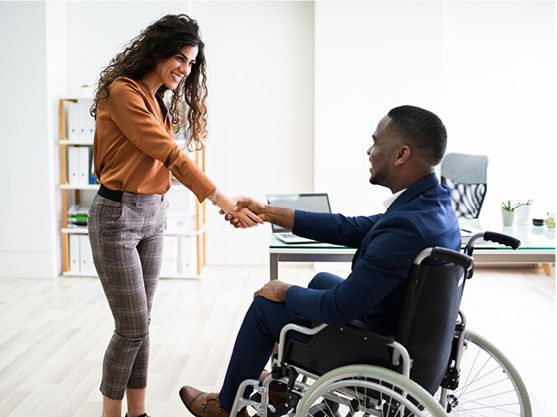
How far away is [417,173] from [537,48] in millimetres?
3854

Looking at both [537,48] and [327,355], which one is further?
[537,48]

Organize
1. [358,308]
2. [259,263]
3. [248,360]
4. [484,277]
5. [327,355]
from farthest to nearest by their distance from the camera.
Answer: [259,263] < [484,277] < [248,360] < [327,355] < [358,308]

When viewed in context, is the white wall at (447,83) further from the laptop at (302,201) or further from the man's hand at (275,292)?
the man's hand at (275,292)

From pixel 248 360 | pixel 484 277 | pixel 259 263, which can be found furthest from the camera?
pixel 259 263

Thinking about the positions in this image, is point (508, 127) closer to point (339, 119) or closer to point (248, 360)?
point (339, 119)

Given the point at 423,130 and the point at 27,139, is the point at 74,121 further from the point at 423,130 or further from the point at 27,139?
the point at 423,130

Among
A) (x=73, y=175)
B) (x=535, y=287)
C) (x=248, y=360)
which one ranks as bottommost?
(x=535, y=287)

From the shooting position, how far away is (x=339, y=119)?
15.8 feet

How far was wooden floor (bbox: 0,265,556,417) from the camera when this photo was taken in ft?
8.34

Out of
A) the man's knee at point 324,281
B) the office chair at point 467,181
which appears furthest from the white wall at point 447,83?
the man's knee at point 324,281

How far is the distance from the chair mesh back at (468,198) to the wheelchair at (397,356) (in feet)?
9.24

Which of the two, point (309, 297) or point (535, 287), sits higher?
point (309, 297)

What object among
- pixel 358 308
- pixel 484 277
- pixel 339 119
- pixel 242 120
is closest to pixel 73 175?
pixel 242 120

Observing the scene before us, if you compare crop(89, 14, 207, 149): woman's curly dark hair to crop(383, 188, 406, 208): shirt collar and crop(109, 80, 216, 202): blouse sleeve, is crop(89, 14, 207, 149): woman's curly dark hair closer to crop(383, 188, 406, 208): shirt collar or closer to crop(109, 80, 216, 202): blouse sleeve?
crop(109, 80, 216, 202): blouse sleeve
